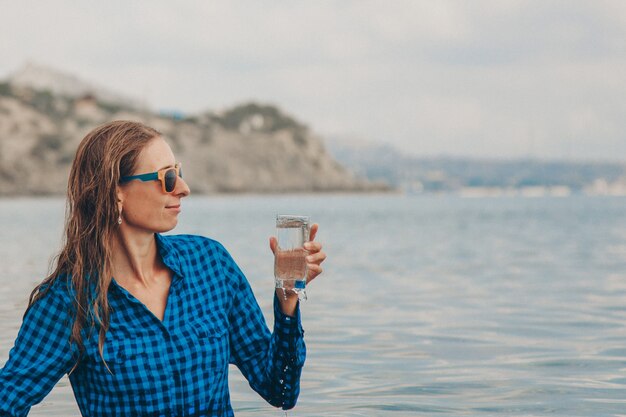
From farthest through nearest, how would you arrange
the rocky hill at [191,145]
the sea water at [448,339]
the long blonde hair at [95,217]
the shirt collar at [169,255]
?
the rocky hill at [191,145] → the sea water at [448,339] → the shirt collar at [169,255] → the long blonde hair at [95,217]

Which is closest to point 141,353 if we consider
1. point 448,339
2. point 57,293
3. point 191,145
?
point 57,293

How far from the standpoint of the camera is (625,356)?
880 cm

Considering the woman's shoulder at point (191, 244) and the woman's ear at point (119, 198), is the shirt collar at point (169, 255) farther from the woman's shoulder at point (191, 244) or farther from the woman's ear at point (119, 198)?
the woman's ear at point (119, 198)

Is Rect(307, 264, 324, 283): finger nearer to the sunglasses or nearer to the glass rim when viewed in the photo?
the glass rim

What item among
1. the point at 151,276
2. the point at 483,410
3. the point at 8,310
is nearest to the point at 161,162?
the point at 151,276

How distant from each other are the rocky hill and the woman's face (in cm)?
12510

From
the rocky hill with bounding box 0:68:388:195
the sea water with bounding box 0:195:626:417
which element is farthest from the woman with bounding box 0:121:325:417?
the rocky hill with bounding box 0:68:388:195

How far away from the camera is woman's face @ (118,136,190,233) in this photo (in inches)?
131

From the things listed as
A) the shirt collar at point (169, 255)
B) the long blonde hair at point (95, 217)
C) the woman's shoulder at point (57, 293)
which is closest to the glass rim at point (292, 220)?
the shirt collar at point (169, 255)

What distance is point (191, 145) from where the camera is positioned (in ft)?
507

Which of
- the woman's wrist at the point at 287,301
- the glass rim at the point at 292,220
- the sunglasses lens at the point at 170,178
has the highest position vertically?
the sunglasses lens at the point at 170,178

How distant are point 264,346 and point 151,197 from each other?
24.7 inches

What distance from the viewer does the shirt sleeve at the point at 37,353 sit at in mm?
3316

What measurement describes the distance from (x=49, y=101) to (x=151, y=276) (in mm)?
148263
